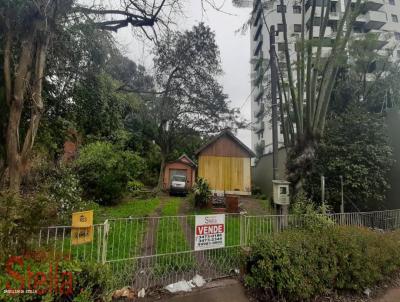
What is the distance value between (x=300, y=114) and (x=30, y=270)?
7162mm

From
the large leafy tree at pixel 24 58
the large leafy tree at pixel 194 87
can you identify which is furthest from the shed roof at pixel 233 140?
the large leafy tree at pixel 24 58

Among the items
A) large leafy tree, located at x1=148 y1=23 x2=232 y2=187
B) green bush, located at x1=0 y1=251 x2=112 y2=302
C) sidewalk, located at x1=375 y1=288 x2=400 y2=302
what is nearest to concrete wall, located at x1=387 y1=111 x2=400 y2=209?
sidewalk, located at x1=375 y1=288 x2=400 y2=302

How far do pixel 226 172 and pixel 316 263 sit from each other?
1348 cm

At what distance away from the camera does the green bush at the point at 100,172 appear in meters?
10.2

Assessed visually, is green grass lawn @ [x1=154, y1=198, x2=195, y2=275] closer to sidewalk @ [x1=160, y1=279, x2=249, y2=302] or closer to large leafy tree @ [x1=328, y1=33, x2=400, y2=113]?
sidewalk @ [x1=160, y1=279, x2=249, y2=302]

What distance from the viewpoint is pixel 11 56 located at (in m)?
4.94

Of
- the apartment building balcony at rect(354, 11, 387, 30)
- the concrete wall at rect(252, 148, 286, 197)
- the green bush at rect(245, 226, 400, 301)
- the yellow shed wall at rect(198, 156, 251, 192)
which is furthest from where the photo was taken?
the apartment building balcony at rect(354, 11, 387, 30)

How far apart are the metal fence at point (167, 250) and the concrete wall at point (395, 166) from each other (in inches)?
102

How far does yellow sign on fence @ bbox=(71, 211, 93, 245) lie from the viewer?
3529 mm

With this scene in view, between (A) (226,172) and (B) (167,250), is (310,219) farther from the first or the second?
(A) (226,172)

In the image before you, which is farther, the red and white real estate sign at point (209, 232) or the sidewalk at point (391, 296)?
the red and white real estate sign at point (209, 232)

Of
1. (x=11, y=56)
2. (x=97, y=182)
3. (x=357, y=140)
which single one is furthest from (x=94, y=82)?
(x=357, y=140)

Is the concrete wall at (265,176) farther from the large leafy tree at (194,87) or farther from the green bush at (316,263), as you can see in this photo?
the green bush at (316,263)

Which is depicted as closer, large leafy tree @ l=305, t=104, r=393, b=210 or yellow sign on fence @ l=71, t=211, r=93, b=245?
yellow sign on fence @ l=71, t=211, r=93, b=245
